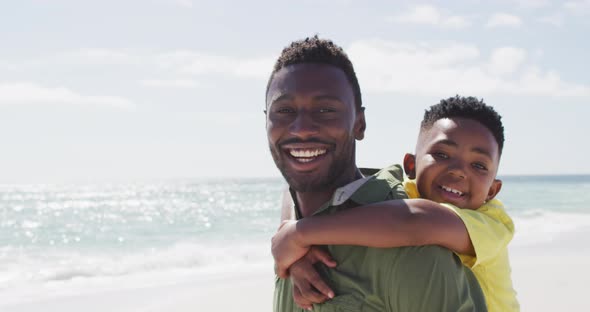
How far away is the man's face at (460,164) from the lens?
8.71 feet

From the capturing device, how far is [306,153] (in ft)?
6.33

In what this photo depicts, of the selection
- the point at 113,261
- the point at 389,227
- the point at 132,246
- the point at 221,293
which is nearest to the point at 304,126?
the point at 389,227

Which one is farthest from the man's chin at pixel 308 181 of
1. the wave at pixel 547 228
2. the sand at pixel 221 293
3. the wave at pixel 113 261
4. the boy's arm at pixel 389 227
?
the wave at pixel 547 228

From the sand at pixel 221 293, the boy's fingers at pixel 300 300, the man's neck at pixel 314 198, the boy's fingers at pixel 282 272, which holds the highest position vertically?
the man's neck at pixel 314 198

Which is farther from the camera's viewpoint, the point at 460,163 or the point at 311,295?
the point at 460,163

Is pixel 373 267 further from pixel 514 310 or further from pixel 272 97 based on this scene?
pixel 514 310

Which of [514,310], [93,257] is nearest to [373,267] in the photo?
[514,310]

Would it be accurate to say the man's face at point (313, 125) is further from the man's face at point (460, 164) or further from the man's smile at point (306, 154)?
the man's face at point (460, 164)

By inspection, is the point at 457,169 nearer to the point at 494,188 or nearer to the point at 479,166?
the point at 479,166

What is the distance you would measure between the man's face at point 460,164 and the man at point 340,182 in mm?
613

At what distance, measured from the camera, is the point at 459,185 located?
8.75ft

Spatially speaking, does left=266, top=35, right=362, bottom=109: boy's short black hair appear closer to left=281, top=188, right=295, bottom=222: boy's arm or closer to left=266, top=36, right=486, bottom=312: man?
left=266, top=36, right=486, bottom=312: man

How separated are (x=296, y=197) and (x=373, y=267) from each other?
55cm

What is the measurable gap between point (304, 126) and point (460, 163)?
103 centimetres
